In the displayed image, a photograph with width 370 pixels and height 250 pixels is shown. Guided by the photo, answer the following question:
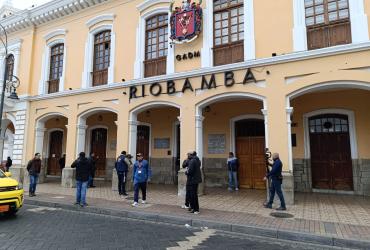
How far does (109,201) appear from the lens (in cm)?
→ 1005

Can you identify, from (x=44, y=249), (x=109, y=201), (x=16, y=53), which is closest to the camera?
(x=44, y=249)

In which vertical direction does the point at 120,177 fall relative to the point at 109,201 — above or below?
above

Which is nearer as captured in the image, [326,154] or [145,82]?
[326,154]

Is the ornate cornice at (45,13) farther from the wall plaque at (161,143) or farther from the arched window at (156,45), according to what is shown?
the wall plaque at (161,143)

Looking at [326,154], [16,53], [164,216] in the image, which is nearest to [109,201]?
[164,216]

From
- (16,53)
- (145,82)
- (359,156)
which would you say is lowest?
(359,156)

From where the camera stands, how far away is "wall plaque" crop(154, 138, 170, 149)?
15.0m

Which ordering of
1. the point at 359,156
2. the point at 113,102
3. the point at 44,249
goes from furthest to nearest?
the point at 113,102 → the point at 359,156 → the point at 44,249

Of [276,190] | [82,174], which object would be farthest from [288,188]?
[82,174]

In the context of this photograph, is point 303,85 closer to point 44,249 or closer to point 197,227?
point 197,227

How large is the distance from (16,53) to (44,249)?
16.0 m

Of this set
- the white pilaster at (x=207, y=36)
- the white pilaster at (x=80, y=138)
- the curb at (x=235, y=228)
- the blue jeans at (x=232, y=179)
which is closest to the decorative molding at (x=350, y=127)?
the blue jeans at (x=232, y=179)

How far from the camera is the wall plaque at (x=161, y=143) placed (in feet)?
49.2

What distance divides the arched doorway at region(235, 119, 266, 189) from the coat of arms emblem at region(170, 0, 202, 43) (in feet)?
15.0
